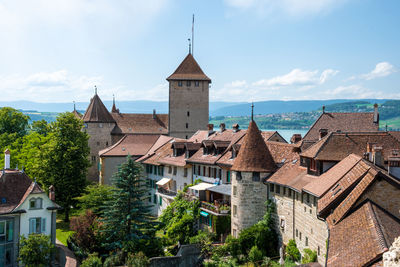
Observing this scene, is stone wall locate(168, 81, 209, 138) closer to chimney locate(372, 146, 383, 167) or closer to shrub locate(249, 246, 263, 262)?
shrub locate(249, 246, 263, 262)

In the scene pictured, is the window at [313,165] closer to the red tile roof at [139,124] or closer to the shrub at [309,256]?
the shrub at [309,256]

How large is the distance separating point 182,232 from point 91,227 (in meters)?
7.37

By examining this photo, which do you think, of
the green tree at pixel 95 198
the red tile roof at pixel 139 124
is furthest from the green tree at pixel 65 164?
the red tile roof at pixel 139 124

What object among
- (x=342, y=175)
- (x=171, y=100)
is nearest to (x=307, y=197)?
(x=342, y=175)

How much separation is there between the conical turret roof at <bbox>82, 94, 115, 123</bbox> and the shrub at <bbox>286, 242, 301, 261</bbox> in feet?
156

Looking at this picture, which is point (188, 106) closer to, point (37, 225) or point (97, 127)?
point (97, 127)

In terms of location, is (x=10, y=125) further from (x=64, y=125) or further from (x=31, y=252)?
(x=31, y=252)

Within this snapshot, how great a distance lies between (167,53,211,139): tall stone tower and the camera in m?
69.4

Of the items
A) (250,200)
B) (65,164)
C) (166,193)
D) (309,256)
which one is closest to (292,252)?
(309,256)

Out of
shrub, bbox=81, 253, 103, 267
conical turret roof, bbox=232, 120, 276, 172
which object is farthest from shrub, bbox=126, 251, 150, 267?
conical turret roof, bbox=232, 120, 276, 172

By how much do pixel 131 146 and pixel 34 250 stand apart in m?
28.7

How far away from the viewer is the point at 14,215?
35500mm

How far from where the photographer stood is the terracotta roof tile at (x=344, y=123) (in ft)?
162

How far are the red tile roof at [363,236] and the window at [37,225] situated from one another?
23.5m
